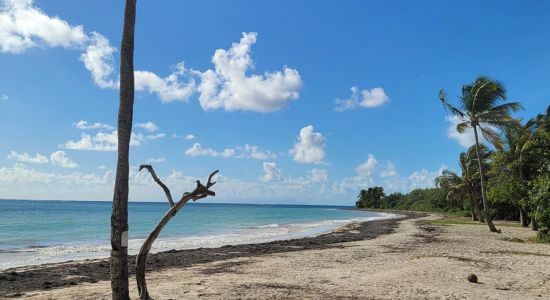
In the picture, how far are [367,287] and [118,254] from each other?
5345mm

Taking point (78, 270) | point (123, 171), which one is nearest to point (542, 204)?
point (123, 171)

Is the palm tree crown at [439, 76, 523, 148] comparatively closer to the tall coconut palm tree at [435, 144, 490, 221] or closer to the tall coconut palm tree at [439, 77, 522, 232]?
the tall coconut palm tree at [439, 77, 522, 232]

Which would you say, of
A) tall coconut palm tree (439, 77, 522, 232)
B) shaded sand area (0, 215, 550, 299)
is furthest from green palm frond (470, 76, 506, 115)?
shaded sand area (0, 215, 550, 299)

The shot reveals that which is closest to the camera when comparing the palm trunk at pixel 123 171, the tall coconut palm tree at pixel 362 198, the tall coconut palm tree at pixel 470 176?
the palm trunk at pixel 123 171

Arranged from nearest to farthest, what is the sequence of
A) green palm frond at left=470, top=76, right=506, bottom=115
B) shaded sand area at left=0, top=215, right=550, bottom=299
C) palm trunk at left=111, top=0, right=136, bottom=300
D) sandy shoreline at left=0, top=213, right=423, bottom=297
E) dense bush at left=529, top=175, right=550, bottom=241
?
palm trunk at left=111, top=0, right=136, bottom=300 < shaded sand area at left=0, top=215, right=550, bottom=299 < sandy shoreline at left=0, top=213, right=423, bottom=297 < dense bush at left=529, top=175, right=550, bottom=241 < green palm frond at left=470, top=76, right=506, bottom=115

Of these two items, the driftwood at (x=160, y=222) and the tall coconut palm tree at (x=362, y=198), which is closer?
the driftwood at (x=160, y=222)

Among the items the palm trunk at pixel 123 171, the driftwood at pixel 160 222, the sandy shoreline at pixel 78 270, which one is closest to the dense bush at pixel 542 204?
the sandy shoreline at pixel 78 270

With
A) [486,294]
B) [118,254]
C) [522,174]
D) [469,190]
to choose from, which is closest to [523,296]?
[486,294]

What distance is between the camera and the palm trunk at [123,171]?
23.7ft

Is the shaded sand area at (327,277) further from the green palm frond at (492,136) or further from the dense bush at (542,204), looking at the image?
the green palm frond at (492,136)

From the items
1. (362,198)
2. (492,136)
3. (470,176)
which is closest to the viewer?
(492,136)

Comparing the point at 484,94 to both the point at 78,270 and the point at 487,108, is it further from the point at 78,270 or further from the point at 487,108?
the point at 78,270

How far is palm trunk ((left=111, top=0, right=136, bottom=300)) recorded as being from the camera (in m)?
7.21

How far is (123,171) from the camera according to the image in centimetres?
729
